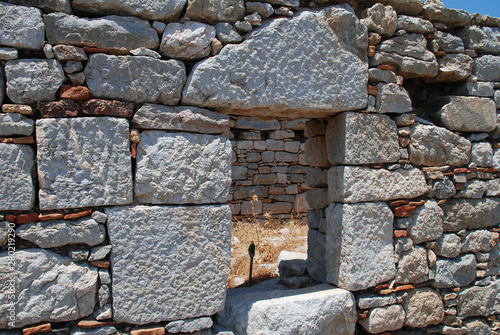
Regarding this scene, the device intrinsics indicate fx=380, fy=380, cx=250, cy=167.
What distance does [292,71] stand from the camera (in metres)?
2.66

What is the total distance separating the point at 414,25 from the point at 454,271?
2.10 meters

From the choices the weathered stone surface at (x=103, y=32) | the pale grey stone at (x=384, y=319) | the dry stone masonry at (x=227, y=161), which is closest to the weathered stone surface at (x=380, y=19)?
the dry stone masonry at (x=227, y=161)

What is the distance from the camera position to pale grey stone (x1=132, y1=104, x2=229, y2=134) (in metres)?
2.34

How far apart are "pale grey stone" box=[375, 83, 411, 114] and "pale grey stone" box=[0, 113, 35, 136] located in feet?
7.99

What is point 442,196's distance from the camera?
3250 mm

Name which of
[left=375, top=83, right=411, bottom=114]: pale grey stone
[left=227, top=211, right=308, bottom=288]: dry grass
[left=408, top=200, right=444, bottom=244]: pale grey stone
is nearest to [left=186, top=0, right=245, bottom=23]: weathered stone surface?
[left=375, top=83, right=411, bottom=114]: pale grey stone

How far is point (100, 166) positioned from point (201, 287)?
999 millimetres

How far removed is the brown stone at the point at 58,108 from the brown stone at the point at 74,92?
3 centimetres

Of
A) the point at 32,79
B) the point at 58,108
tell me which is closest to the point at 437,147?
the point at 58,108

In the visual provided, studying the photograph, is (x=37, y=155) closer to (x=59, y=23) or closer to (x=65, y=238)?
(x=65, y=238)

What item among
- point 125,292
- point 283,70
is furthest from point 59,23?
point 125,292

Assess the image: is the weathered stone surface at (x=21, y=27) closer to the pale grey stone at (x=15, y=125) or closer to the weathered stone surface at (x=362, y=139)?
the pale grey stone at (x=15, y=125)

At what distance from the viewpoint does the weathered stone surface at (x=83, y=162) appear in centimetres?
214

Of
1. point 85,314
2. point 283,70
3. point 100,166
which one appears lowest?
point 85,314
